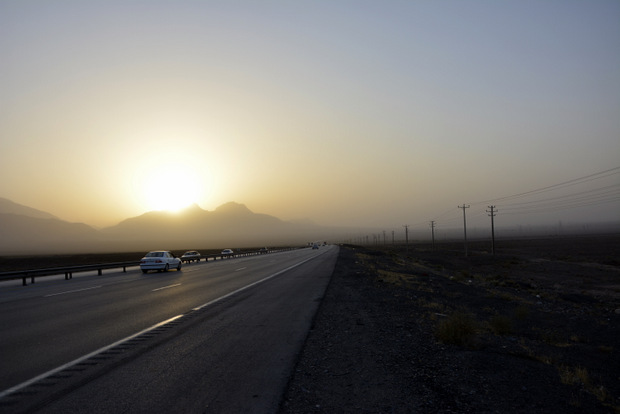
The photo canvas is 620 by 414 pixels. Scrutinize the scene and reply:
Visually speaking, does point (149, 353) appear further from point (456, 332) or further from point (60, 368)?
point (456, 332)

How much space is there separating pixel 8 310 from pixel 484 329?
1352 cm

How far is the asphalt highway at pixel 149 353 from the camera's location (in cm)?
498

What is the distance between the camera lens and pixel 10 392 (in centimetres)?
513

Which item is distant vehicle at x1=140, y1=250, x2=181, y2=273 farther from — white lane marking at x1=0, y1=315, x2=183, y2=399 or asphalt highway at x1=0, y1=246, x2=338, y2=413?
white lane marking at x1=0, y1=315, x2=183, y2=399

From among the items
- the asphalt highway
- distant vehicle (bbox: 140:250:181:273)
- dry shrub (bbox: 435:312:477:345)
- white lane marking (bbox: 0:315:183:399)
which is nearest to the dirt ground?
dry shrub (bbox: 435:312:477:345)

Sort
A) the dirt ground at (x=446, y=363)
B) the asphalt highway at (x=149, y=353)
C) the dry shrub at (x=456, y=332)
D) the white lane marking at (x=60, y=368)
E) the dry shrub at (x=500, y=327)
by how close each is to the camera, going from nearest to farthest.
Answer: the asphalt highway at (x=149, y=353) < the dirt ground at (x=446, y=363) < the white lane marking at (x=60, y=368) < the dry shrub at (x=456, y=332) < the dry shrub at (x=500, y=327)

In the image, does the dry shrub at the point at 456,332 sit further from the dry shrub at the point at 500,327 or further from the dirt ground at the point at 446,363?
the dry shrub at the point at 500,327

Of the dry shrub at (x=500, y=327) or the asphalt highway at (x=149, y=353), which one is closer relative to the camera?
the asphalt highway at (x=149, y=353)

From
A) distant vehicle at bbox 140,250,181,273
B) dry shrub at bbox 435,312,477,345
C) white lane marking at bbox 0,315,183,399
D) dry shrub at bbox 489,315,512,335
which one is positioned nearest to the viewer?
white lane marking at bbox 0,315,183,399

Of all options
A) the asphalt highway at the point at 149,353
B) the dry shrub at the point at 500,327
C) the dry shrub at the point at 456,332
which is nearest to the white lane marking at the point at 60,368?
the asphalt highway at the point at 149,353

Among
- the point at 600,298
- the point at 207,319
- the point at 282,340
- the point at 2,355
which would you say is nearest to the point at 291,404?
the point at 282,340

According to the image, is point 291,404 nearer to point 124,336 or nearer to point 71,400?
point 71,400

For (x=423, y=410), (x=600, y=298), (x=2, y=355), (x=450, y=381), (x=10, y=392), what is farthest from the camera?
(x=600, y=298)

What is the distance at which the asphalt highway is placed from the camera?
498 centimetres
